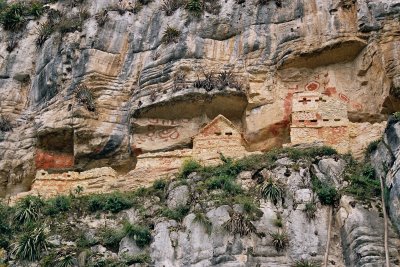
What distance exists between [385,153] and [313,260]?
413 centimetres

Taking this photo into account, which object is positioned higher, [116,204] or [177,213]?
[116,204]

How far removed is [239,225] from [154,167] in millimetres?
6064

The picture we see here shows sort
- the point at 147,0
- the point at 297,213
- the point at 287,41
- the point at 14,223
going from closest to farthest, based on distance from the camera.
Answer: the point at 297,213, the point at 14,223, the point at 287,41, the point at 147,0

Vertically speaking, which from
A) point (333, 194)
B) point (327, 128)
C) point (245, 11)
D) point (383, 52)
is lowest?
point (333, 194)

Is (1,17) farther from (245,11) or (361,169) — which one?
(361,169)

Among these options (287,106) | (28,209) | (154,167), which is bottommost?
(28,209)

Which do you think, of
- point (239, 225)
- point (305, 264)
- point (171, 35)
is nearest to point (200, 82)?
point (171, 35)

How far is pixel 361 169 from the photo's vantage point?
23234mm

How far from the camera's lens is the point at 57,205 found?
24953 mm

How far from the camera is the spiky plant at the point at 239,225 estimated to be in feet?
69.7

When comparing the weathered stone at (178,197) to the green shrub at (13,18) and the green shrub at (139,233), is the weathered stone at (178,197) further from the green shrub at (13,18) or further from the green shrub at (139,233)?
the green shrub at (13,18)

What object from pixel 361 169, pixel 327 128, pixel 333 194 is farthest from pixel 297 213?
pixel 327 128

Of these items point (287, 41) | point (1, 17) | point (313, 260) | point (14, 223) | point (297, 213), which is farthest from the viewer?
point (1, 17)

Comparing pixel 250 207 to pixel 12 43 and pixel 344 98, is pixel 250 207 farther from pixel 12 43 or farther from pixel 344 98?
pixel 12 43
